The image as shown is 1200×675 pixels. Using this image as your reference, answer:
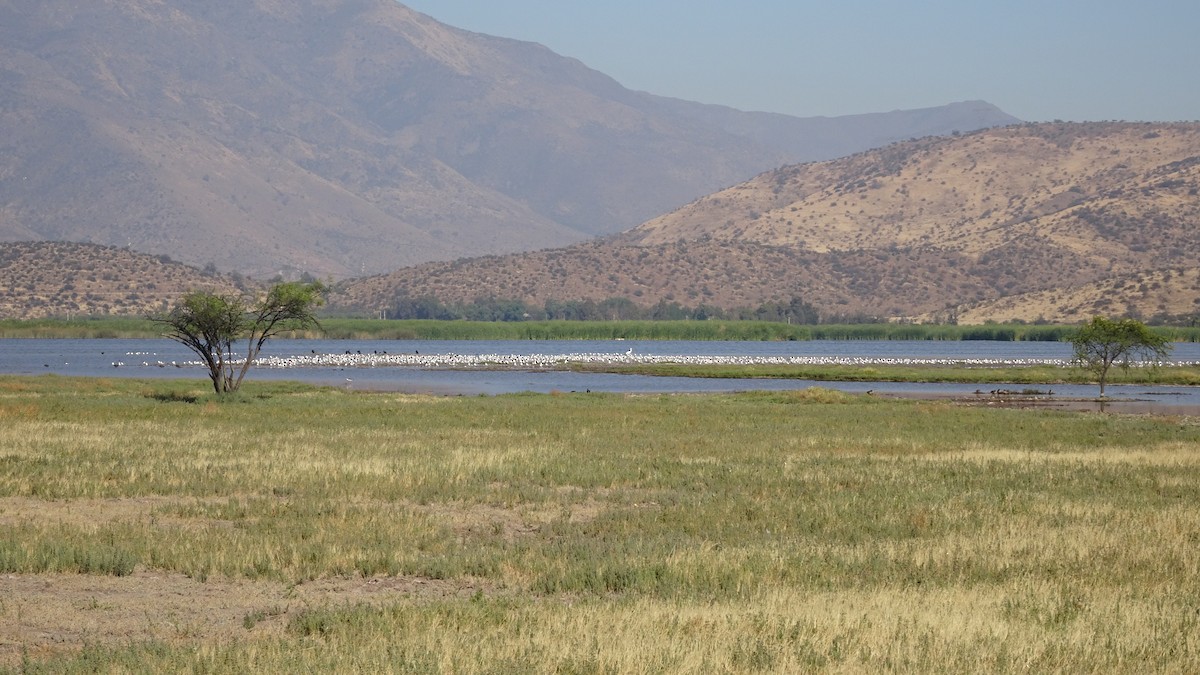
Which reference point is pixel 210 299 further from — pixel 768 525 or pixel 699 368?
pixel 699 368

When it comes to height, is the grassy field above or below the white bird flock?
below

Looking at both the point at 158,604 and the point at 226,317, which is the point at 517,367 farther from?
the point at 158,604

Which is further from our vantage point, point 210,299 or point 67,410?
point 210,299

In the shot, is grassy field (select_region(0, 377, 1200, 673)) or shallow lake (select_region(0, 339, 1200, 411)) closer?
grassy field (select_region(0, 377, 1200, 673))

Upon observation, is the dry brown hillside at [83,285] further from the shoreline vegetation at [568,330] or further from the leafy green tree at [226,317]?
the leafy green tree at [226,317]

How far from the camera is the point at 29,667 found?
12.4m

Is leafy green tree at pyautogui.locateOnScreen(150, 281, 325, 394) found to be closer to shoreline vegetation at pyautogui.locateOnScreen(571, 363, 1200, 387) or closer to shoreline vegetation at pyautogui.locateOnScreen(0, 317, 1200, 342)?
shoreline vegetation at pyautogui.locateOnScreen(571, 363, 1200, 387)

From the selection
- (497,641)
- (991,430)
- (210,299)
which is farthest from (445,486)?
(210,299)

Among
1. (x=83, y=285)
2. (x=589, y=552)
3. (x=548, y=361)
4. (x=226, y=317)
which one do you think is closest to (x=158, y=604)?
(x=589, y=552)

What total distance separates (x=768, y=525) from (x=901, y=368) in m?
70.8

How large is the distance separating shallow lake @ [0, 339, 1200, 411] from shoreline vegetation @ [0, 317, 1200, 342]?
1.27m

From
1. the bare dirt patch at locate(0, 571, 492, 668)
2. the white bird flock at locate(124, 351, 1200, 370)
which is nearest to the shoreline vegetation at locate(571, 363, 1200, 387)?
the white bird flock at locate(124, 351, 1200, 370)

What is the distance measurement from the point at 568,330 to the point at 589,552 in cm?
14414

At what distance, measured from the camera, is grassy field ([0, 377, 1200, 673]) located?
42.9 ft
